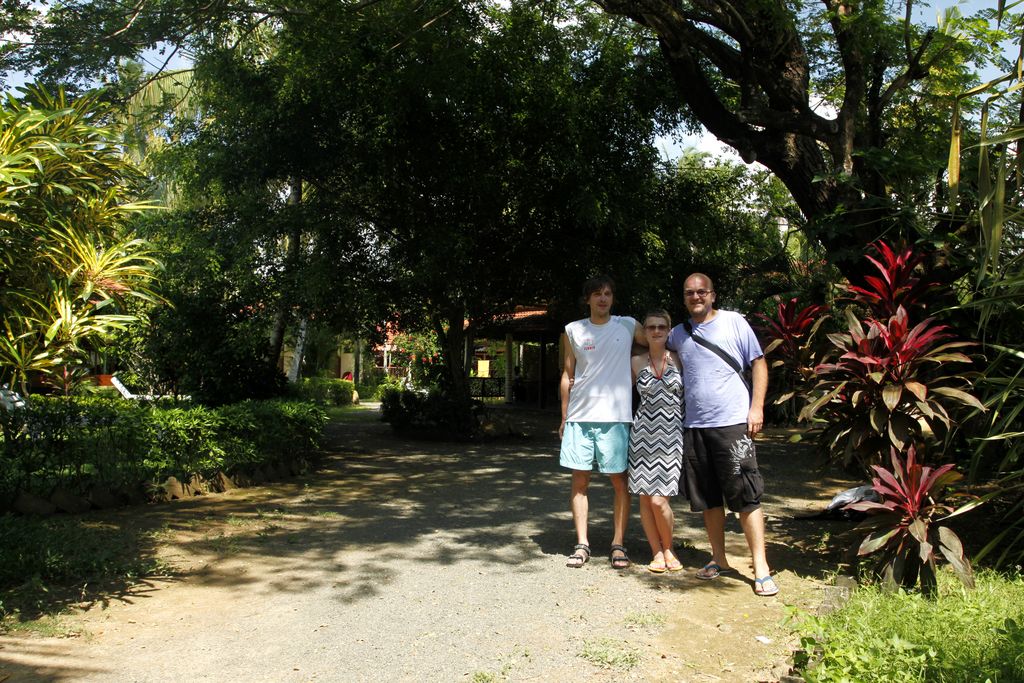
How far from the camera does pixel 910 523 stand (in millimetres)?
4480

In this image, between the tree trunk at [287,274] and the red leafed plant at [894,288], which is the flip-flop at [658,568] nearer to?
the red leafed plant at [894,288]

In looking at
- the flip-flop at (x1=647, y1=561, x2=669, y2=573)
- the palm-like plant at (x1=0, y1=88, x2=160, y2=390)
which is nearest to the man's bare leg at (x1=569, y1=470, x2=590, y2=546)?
the flip-flop at (x1=647, y1=561, x2=669, y2=573)

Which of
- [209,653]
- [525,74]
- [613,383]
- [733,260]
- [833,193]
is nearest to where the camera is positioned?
[209,653]

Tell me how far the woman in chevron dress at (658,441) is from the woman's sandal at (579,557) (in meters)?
0.46

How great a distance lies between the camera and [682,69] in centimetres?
955

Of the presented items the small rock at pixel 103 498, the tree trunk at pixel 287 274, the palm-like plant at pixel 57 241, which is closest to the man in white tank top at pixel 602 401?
the palm-like plant at pixel 57 241

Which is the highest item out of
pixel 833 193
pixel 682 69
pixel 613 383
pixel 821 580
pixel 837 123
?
pixel 682 69

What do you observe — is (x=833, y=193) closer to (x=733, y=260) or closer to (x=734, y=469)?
(x=734, y=469)

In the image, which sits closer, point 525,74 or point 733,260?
point 525,74

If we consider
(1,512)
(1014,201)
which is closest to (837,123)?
(1014,201)

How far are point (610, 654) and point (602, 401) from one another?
1.86 m

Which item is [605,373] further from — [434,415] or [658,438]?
[434,415]

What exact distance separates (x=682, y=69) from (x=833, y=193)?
243 centimetres

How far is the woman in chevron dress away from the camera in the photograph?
205 inches
